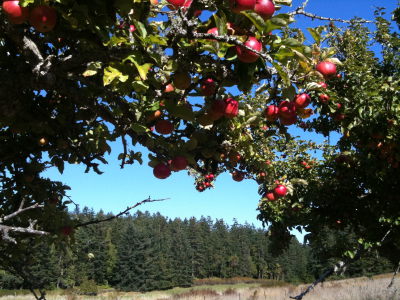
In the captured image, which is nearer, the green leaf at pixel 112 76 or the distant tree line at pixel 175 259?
the green leaf at pixel 112 76

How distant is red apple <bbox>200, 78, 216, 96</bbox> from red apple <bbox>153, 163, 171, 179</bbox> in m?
0.70

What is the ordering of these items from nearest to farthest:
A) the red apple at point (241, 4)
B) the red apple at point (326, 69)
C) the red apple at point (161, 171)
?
the red apple at point (241, 4) < the red apple at point (326, 69) < the red apple at point (161, 171)

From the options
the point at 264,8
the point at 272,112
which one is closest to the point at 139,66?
the point at 264,8

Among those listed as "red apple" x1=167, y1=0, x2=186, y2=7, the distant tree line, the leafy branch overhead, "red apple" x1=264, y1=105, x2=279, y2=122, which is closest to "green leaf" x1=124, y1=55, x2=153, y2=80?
the leafy branch overhead

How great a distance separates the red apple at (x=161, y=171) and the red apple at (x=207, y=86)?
2.29 feet

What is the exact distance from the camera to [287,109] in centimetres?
211

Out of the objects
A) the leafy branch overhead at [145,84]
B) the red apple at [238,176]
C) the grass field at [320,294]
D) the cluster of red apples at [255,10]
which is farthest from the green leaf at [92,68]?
the grass field at [320,294]

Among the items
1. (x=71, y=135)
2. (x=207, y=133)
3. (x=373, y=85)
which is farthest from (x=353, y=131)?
(x=71, y=135)

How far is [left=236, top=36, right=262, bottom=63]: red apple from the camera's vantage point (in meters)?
1.47

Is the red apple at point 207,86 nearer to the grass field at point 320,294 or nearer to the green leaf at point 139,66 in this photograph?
the green leaf at point 139,66

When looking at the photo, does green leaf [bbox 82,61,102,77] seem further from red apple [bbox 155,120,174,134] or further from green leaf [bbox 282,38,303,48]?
green leaf [bbox 282,38,303,48]

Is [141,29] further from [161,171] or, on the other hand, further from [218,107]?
[161,171]

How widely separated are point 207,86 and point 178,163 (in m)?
0.59

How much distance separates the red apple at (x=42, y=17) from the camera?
1.56 meters
